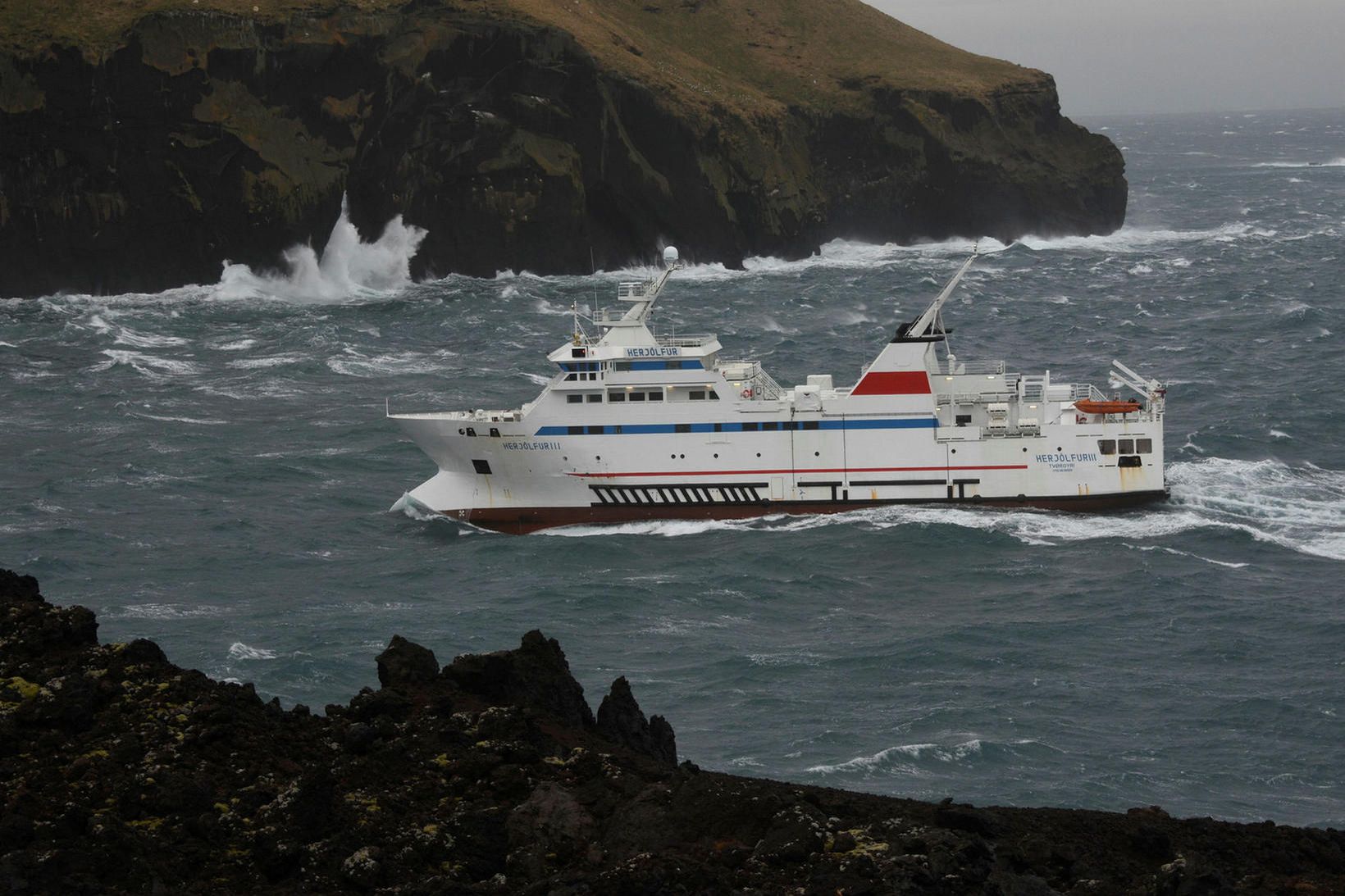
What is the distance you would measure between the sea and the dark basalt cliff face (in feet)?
48.0

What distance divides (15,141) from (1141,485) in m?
69.3

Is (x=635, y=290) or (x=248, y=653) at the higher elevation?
(x=635, y=290)

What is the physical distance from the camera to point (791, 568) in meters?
47.5

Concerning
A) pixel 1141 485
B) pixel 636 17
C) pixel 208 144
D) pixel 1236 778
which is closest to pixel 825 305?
pixel 208 144

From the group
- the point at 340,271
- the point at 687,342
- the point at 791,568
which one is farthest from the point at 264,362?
the point at 791,568

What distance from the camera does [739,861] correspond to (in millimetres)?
19578

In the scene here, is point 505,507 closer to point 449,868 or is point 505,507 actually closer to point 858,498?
point 858,498

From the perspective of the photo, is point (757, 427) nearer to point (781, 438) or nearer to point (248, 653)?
point (781, 438)

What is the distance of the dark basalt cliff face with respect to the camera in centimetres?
9862

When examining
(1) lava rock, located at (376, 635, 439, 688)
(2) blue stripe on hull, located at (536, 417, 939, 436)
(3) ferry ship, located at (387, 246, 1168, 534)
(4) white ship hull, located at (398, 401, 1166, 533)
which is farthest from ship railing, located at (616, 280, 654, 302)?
(1) lava rock, located at (376, 635, 439, 688)

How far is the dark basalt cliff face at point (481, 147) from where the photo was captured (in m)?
98.6

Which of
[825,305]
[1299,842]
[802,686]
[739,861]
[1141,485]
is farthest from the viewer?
[825,305]

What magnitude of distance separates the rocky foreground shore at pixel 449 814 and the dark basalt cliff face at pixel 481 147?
7762 centimetres

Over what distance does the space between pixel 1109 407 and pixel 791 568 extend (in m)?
11.5
